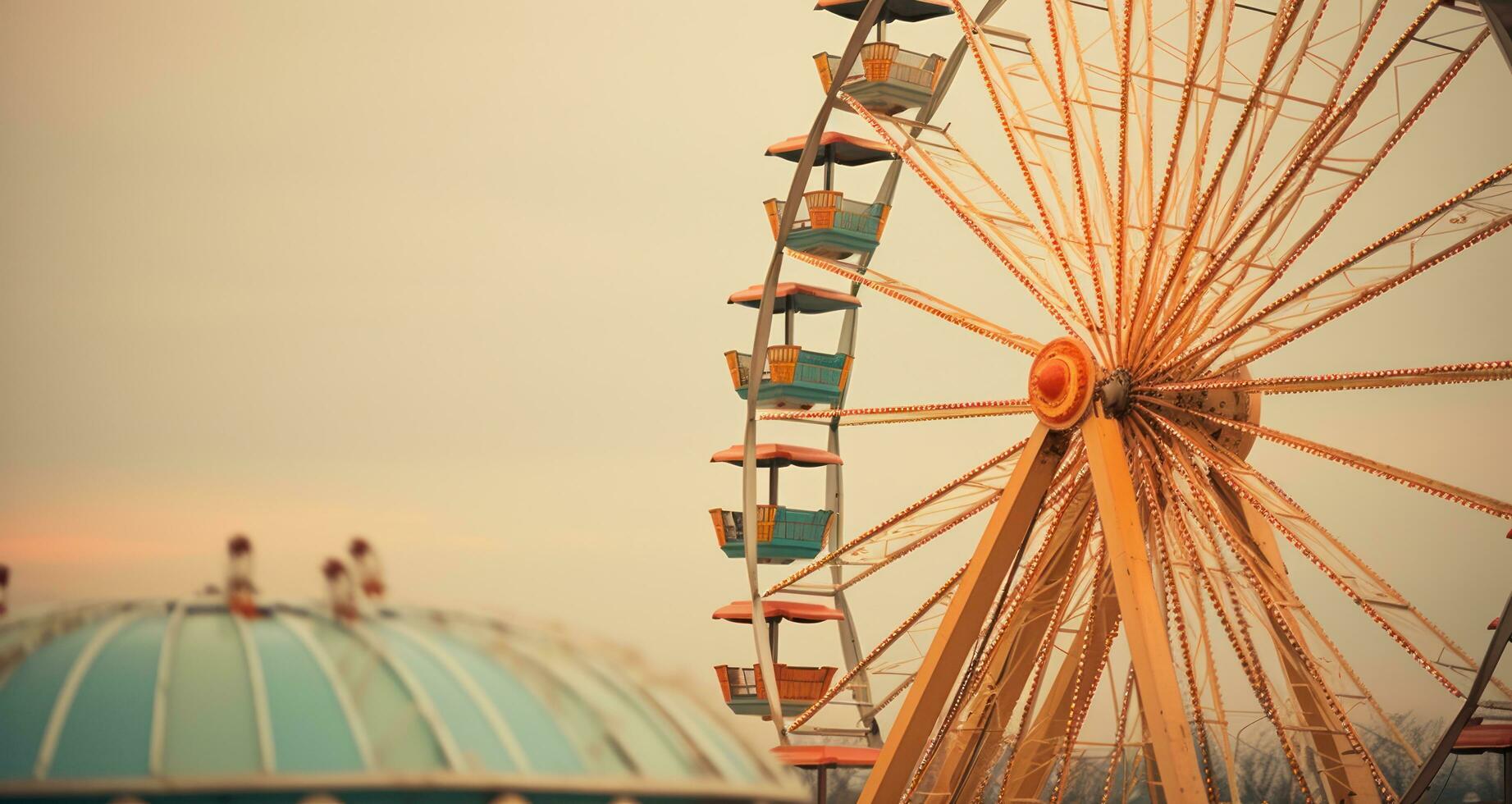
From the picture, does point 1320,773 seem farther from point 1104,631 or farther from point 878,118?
point 878,118

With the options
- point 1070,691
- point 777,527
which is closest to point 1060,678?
point 1070,691

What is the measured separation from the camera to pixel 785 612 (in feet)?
90.4

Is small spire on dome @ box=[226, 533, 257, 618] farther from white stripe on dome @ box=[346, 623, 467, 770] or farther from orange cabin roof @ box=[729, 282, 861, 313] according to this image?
orange cabin roof @ box=[729, 282, 861, 313]

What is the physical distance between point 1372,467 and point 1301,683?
220cm

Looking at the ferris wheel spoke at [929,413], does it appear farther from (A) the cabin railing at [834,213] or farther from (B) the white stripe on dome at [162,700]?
(B) the white stripe on dome at [162,700]

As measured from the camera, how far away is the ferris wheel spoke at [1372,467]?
16.9 m

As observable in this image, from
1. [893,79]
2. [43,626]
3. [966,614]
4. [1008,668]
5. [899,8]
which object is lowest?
[1008,668]

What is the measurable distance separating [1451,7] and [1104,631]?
708 centimetres

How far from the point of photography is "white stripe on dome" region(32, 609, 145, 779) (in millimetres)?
8953

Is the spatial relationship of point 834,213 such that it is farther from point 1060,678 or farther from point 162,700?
point 162,700

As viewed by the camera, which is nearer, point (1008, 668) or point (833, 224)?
point (1008, 668)

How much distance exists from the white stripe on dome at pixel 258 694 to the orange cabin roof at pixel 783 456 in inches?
701

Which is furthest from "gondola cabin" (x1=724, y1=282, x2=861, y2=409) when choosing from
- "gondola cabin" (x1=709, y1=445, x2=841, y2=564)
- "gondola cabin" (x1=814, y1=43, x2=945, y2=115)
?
"gondola cabin" (x1=814, y1=43, x2=945, y2=115)

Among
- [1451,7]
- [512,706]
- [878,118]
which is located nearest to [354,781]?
[512,706]
